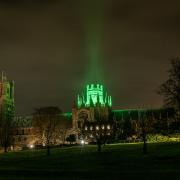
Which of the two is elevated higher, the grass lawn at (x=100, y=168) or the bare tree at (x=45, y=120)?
the bare tree at (x=45, y=120)

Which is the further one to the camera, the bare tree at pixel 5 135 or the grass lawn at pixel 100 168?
the bare tree at pixel 5 135

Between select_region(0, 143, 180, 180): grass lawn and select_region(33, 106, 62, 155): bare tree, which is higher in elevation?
select_region(33, 106, 62, 155): bare tree

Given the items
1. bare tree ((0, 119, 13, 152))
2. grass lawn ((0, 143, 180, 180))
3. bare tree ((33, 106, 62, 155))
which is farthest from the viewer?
bare tree ((0, 119, 13, 152))

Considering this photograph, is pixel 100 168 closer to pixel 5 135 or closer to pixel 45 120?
pixel 45 120

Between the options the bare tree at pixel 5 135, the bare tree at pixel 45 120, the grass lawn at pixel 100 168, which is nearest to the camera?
the grass lawn at pixel 100 168

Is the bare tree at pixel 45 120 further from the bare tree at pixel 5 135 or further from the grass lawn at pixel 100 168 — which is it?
the grass lawn at pixel 100 168

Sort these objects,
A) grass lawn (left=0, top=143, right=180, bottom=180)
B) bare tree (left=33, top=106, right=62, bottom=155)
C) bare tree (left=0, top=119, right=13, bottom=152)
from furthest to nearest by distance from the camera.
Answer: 1. bare tree (left=0, top=119, right=13, bottom=152)
2. bare tree (left=33, top=106, right=62, bottom=155)
3. grass lawn (left=0, top=143, right=180, bottom=180)

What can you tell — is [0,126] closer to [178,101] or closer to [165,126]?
[165,126]

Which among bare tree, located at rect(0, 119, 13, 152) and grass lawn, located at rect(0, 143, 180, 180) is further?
bare tree, located at rect(0, 119, 13, 152)

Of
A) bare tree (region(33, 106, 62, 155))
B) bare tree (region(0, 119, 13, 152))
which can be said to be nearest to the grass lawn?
bare tree (region(33, 106, 62, 155))

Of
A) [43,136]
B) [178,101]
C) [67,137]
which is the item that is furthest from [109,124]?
[178,101]

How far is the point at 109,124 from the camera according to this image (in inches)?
6609

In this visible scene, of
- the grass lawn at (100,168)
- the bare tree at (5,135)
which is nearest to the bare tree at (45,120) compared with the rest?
the bare tree at (5,135)

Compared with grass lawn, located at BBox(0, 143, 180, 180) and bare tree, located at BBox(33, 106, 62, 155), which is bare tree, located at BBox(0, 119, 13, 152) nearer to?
bare tree, located at BBox(33, 106, 62, 155)
